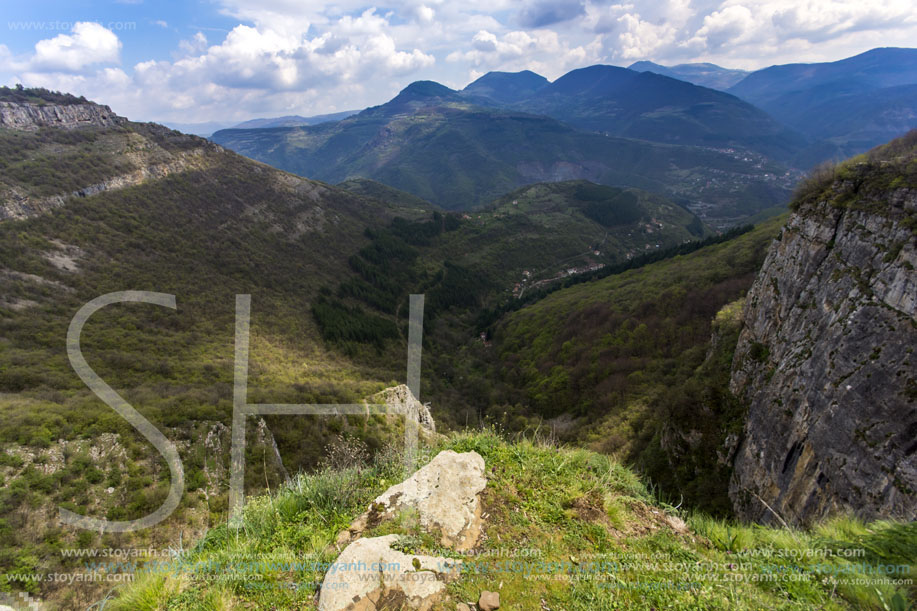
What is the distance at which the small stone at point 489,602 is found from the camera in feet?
13.0

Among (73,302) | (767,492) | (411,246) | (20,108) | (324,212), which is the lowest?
(767,492)

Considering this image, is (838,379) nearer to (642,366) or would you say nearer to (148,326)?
(642,366)

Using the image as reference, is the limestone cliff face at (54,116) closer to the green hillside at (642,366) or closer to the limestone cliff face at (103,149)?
the limestone cliff face at (103,149)

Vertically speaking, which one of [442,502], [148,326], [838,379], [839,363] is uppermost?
[442,502]

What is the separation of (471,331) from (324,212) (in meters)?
49.7

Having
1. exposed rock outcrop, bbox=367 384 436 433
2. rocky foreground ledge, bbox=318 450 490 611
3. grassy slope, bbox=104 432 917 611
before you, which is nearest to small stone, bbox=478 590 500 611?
rocky foreground ledge, bbox=318 450 490 611

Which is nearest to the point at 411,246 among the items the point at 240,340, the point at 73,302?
the point at 240,340

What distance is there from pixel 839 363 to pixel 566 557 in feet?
61.0

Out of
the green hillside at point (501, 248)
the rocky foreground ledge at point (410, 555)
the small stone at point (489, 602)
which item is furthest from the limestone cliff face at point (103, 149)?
the small stone at point (489, 602)

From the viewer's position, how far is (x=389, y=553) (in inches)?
182

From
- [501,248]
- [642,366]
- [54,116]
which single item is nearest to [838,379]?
[642,366]

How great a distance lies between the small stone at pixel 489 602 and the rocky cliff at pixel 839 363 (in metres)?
10.3

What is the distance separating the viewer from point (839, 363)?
15727mm

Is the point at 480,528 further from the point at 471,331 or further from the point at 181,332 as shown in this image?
the point at 471,331
